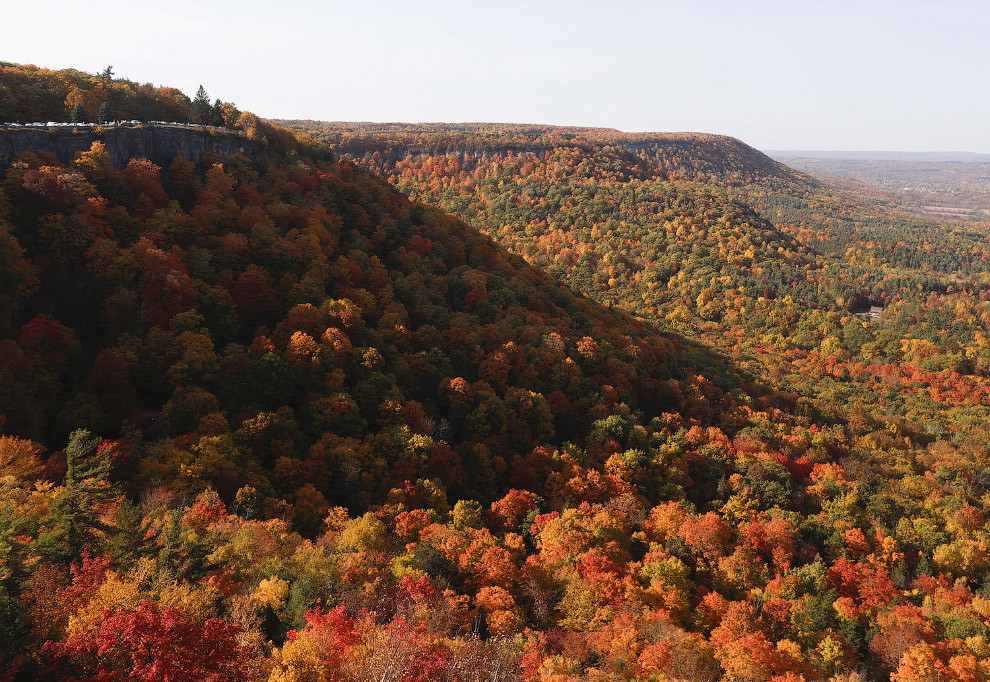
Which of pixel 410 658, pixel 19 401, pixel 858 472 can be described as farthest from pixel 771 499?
pixel 19 401

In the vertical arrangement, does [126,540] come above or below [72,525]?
below

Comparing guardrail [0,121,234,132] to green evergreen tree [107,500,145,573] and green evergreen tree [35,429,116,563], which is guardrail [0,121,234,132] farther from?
green evergreen tree [107,500,145,573]

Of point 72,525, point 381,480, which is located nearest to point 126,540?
point 72,525

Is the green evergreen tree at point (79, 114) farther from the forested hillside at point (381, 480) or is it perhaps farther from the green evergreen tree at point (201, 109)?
the green evergreen tree at point (201, 109)

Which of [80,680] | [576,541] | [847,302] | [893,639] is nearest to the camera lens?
[80,680]

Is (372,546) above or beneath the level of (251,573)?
beneath

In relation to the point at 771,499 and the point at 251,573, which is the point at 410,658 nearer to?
the point at 251,573

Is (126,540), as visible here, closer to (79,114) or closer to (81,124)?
(81,124)
